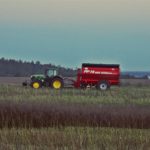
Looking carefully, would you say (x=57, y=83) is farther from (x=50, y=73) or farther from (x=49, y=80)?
(x=50, y=73)

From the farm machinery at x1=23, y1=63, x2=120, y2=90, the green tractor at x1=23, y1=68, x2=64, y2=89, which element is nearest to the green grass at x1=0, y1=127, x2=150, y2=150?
the green tractor at x1=23, y1=68, x2=64, y2=89

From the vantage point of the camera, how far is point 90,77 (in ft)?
108

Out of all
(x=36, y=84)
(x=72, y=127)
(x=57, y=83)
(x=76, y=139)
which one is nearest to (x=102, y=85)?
(x=57, y=83)

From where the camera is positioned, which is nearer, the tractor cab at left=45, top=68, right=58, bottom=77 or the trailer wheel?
the trailer wheel

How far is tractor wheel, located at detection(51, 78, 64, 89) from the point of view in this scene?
32375mm

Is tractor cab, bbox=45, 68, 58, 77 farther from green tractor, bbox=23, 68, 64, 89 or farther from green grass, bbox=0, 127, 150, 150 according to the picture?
green grass, bbox=0, 127, 150, 150

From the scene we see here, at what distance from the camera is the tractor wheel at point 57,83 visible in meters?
32.4

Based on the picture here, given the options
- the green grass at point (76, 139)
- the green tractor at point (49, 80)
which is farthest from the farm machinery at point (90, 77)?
the green grass at point (76, 139)

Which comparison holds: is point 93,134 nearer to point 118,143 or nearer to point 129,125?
point 118,143

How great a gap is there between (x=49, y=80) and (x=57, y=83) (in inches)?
29.6

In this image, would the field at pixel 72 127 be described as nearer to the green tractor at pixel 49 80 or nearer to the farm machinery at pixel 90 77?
the green tractor at pixel 49 80

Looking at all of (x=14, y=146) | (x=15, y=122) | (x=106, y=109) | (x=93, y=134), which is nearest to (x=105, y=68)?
(x=106, y=109)

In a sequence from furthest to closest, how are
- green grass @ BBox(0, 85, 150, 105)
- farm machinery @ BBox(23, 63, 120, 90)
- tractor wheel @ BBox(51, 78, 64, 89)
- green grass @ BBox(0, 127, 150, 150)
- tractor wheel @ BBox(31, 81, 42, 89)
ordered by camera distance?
farm machinery @ BBox(23, 63, 120, 90) → tractor wheel @ BBox(31, 81, 42, 89) → tractor wheel @ BBox(51, 78, 64, 89) → green grass @ BBox(0, 85, 150, 105) → green grass @ BBox(0, 127, 150, 150)

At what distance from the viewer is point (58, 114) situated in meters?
15.3
